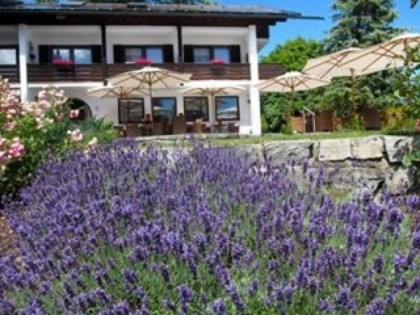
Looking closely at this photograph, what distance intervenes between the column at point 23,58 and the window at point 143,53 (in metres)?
4.30

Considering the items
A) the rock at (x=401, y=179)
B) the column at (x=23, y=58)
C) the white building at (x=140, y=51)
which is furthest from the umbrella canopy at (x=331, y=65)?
the column at (x=23, y=58)

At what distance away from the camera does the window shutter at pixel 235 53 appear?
93.0 feet

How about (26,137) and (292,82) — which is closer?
(26,137)

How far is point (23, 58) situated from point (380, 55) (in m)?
16.0

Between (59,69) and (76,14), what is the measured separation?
2457 millimetres

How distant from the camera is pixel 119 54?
89.8 feet

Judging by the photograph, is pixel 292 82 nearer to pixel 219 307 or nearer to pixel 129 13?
pixel 129 13

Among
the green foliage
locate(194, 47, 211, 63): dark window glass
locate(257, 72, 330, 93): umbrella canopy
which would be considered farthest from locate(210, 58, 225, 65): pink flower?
the green foliage

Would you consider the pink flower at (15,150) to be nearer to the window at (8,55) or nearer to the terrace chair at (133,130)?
the terrace chair at (133,130)

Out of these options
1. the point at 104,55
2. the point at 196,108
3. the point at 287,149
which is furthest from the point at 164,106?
the point at 287,149

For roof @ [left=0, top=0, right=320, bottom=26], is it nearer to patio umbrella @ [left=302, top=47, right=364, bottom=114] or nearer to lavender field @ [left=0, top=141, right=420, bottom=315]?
patio umbrella @ [left=302, top=47, right=364, bottom=114]

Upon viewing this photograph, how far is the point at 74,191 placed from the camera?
4.13m

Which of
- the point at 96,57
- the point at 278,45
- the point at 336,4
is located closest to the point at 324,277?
the point at 96,57

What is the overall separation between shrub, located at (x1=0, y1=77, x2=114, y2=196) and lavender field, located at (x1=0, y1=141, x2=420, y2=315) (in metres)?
3.16
